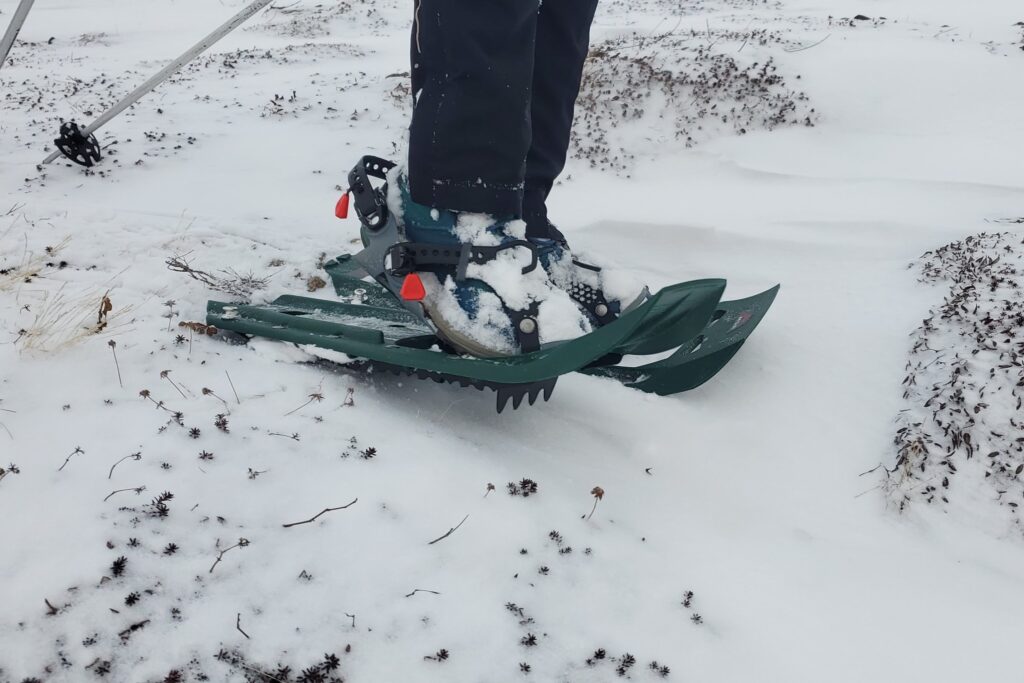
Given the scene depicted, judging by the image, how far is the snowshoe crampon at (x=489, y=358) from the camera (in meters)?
1.95

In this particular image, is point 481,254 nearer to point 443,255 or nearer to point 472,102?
point 443,255

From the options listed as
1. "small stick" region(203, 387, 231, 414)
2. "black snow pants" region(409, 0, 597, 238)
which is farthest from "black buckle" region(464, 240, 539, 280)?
"small stick" region(203, 387, 231, 414)

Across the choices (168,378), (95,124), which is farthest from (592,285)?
(95,124)

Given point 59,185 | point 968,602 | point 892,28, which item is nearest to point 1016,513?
point 968,602

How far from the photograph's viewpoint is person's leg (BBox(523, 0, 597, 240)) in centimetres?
244

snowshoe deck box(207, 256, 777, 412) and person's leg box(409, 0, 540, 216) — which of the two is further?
snowshoe deck box(207, 256, 777, 412)

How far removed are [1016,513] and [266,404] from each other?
235 cm

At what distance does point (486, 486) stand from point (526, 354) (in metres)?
0.45

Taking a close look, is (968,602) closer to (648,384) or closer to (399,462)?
(648,384)

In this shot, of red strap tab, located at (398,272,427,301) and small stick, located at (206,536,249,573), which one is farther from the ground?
red strap tab, located at (398,272,427,301)

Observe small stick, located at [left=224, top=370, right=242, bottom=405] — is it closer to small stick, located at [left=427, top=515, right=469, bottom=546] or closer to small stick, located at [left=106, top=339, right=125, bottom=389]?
small stick, located at [left=106, top=339, right=125, bottom=389]

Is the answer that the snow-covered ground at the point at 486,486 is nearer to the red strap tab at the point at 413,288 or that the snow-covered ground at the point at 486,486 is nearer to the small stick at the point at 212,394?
the small stick at the point at 212,394

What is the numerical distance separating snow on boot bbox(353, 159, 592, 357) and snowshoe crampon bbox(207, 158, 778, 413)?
0.03m

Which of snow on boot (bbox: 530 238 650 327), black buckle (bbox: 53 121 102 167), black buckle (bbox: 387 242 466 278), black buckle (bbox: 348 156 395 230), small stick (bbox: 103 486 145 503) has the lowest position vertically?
black buckle (bbox: 53 121 102 167)
